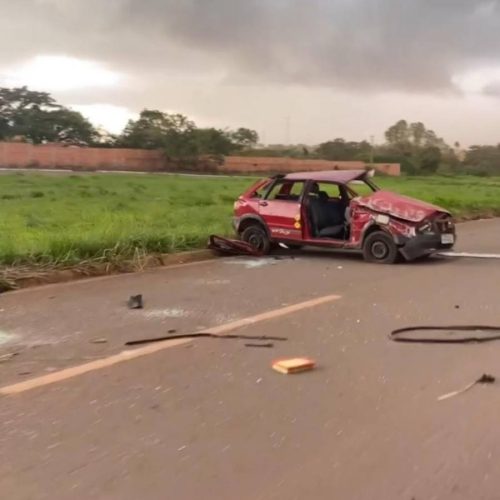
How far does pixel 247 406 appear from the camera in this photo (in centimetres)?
492

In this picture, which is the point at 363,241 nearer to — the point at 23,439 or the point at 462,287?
the point at 462,287

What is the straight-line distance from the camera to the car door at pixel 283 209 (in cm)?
1270

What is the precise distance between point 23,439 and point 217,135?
243ft

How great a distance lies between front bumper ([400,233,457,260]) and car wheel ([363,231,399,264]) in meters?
0.16

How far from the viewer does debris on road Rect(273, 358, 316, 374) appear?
571 centimetres

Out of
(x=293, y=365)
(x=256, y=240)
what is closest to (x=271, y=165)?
(x=256, y=240)

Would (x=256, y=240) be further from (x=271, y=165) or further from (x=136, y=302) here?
(x=271, y=165)

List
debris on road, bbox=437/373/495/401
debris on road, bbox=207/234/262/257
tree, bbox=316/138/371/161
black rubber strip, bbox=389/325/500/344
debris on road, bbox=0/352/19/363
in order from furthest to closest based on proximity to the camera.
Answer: tree, bbox=316/138/371/161 → debris on road, bbox=207/234/262/257 → black rubber strip, bbox=389/325/500/344 → debris on road, bbox=0/352/19/363 → debris on road, bbox=437/373/495/401

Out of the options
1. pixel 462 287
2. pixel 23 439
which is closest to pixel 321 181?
pixel 462 287

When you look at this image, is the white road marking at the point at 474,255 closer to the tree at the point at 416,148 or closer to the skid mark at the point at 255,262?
the skid mark at the point at 255,262

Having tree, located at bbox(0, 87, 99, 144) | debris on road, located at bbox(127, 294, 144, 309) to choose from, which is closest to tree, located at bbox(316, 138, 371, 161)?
tree, located at bbox(0, 87, 99, 144)

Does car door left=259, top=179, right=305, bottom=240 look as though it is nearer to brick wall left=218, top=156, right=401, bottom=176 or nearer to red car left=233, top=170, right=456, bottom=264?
red car left=233, top=170, right=456, bottom=264

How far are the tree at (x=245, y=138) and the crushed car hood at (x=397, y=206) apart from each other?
230 feet

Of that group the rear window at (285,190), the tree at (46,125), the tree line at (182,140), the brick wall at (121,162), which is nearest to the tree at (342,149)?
the tree line at (182,140)
